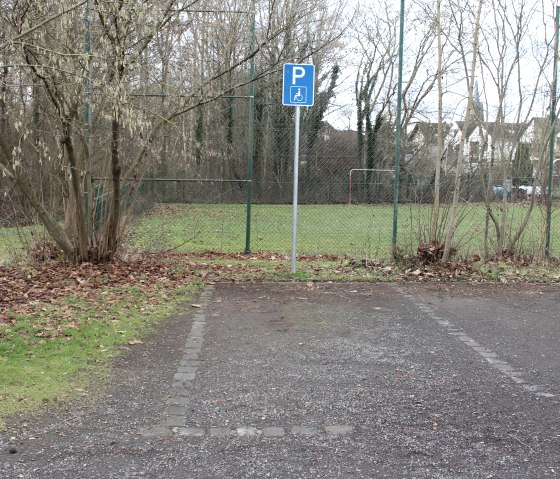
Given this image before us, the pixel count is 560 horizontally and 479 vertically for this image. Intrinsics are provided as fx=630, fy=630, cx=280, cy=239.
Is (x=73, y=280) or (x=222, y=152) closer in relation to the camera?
(x=73, y=280)

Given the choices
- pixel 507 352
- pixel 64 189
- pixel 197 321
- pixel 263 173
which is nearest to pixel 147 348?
pixel 197 321

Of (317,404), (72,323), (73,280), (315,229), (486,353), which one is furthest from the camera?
(315,229)

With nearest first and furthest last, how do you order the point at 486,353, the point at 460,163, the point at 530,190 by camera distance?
the point at 486,353 < the point at 460,163 < the point at 530,190

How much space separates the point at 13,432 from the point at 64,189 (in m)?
6.39

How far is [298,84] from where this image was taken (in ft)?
28.5

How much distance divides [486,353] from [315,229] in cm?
881

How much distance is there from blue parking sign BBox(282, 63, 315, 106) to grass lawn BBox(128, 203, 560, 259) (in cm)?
242

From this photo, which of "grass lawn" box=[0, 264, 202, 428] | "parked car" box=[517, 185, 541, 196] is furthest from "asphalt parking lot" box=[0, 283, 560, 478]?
"parked car" box=[517, 185, 541, 196]

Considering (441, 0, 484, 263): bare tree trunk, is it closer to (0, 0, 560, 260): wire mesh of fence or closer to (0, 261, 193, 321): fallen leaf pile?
(0, 0, 560, 260): wire mesh of fence

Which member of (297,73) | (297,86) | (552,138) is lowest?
(552,138)

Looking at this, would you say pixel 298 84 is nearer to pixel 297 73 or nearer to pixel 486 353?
pixel 297 73

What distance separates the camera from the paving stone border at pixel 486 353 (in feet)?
15.1

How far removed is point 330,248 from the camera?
499 inches

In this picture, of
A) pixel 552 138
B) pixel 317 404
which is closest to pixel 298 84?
pixel 552 138
